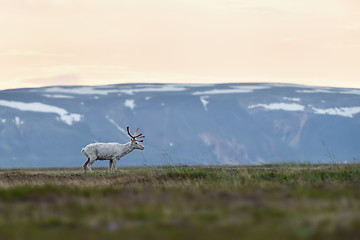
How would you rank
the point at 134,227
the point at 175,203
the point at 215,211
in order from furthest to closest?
the point at 175,203 < the point at 215,211 < the point at 134,227

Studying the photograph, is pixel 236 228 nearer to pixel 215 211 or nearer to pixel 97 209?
pixel 215 211

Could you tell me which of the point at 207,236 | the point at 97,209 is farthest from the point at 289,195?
the point at 207,236

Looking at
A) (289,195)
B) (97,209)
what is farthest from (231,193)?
(97,209)

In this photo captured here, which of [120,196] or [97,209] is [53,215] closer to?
[97,209]

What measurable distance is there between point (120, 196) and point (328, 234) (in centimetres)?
670

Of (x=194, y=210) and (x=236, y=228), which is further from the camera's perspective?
(x=194, y=210)

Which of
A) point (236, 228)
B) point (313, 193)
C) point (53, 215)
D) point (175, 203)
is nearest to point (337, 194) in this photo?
point (313, 193)

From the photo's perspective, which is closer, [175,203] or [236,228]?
[236,228]

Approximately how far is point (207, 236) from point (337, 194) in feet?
18.7

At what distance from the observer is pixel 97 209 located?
14.4 m

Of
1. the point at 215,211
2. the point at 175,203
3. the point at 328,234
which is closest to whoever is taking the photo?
the point at 328,234

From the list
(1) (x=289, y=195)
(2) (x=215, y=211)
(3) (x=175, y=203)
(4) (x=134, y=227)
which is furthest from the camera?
(1) (x=289, y=195)

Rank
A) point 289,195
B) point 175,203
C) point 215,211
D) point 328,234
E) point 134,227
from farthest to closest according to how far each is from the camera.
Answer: point 289,195 → point 175,203 → point 215,211 → point 134,227 → point 328,234

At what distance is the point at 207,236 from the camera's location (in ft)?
36.9
